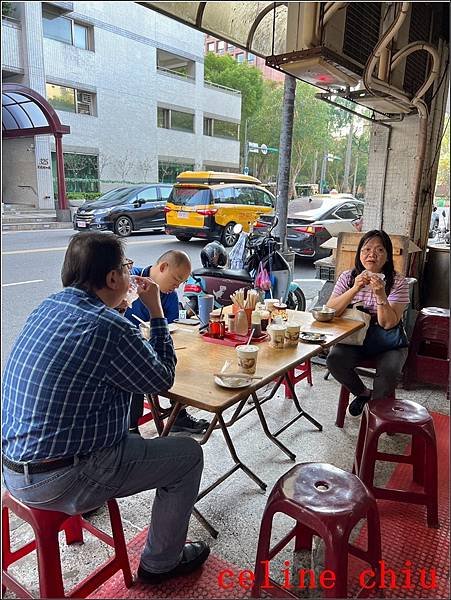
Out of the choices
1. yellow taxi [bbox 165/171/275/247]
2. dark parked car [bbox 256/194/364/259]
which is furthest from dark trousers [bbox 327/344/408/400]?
yellow taxi [bbox 165/171/275/247]

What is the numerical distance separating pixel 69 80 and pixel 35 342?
12104 mm

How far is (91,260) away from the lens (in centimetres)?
134

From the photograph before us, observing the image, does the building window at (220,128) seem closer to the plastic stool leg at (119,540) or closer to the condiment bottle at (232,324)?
the condiment bottle at (232,324)

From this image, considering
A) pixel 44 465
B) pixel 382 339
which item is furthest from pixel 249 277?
pixel 44 465

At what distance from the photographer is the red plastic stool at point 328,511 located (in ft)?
4.25

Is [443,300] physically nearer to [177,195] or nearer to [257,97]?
[177,195]

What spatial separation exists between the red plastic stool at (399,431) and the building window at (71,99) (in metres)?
11.8

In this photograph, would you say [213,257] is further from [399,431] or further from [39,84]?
[39,84]

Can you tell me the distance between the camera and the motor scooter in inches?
147

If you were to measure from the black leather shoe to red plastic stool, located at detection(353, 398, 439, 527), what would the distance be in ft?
2.68

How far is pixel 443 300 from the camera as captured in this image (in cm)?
419

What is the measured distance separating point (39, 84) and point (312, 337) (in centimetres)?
1150

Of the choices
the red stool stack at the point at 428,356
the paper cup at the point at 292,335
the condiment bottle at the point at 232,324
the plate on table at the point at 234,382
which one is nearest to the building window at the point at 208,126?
the red stool stack at the point at 428,356

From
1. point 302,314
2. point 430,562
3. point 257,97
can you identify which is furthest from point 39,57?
point 430,562
